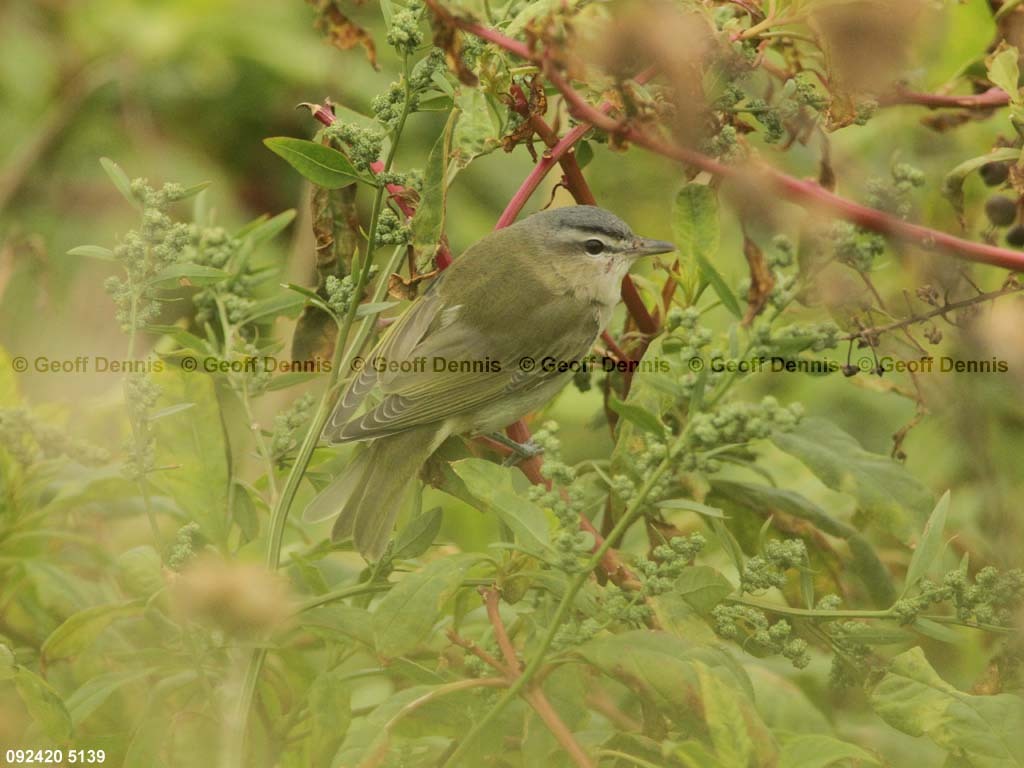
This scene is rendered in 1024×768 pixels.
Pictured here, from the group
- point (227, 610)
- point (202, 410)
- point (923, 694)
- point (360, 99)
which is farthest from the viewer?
point (360, 99)

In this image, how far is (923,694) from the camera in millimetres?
1424

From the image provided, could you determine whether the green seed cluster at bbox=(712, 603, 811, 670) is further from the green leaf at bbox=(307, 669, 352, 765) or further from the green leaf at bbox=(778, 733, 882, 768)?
the green leaf at bbox=(307, 669, 352, 765)

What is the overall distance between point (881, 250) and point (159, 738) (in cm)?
102

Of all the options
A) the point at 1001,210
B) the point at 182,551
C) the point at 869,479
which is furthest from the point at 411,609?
the point at 1001,210

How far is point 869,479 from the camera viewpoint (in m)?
1.80

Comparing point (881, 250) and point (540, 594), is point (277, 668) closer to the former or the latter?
point (540, 594)

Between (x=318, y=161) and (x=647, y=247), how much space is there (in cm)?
127

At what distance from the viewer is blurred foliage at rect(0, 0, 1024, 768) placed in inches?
54.5

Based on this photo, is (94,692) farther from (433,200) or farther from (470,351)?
(470,351)

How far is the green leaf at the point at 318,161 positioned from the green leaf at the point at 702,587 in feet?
1.95

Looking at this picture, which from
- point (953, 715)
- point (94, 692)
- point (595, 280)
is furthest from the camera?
point (595, 280)

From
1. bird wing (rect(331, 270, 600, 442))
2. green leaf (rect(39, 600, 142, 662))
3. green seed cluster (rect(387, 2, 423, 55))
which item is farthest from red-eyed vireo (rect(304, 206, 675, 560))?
green seed cluster (rect(387, 2, 423, 55))

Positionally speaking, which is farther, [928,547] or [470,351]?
[470,351]

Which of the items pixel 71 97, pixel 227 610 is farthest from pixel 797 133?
pixel 71 97
